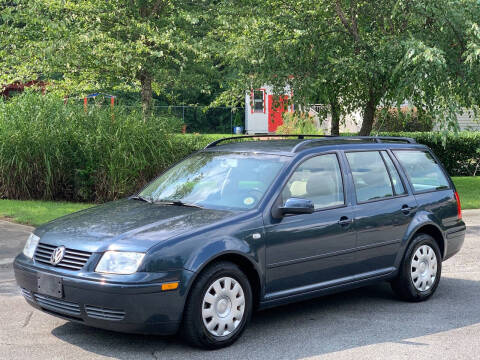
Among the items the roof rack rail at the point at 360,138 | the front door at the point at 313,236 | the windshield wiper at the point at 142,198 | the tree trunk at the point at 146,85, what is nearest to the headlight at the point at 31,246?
the windshield wiper at the point at 142,198

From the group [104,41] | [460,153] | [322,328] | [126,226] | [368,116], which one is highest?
[104,41]

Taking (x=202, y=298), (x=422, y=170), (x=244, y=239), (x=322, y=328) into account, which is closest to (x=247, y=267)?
(x=244, y=239)

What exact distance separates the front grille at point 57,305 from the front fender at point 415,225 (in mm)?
3261

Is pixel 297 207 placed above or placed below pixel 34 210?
above

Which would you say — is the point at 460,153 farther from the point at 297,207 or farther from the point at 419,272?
the point at 297,207

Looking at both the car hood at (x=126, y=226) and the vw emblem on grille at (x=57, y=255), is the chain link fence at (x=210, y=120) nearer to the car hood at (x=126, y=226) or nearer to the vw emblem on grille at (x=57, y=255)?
the car hood at (x=126, y=226)

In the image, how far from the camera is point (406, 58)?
44.7ft

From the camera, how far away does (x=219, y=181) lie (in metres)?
6.39

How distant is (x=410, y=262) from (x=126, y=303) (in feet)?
10.6

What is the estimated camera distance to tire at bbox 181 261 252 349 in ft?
17.4

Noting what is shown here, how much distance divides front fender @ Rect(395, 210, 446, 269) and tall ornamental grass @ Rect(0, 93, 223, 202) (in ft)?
25.3

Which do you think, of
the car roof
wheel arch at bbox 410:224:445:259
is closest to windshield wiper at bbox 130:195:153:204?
the car roof

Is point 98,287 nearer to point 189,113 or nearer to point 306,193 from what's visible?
point 306,193

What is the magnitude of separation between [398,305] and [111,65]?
1269cm
